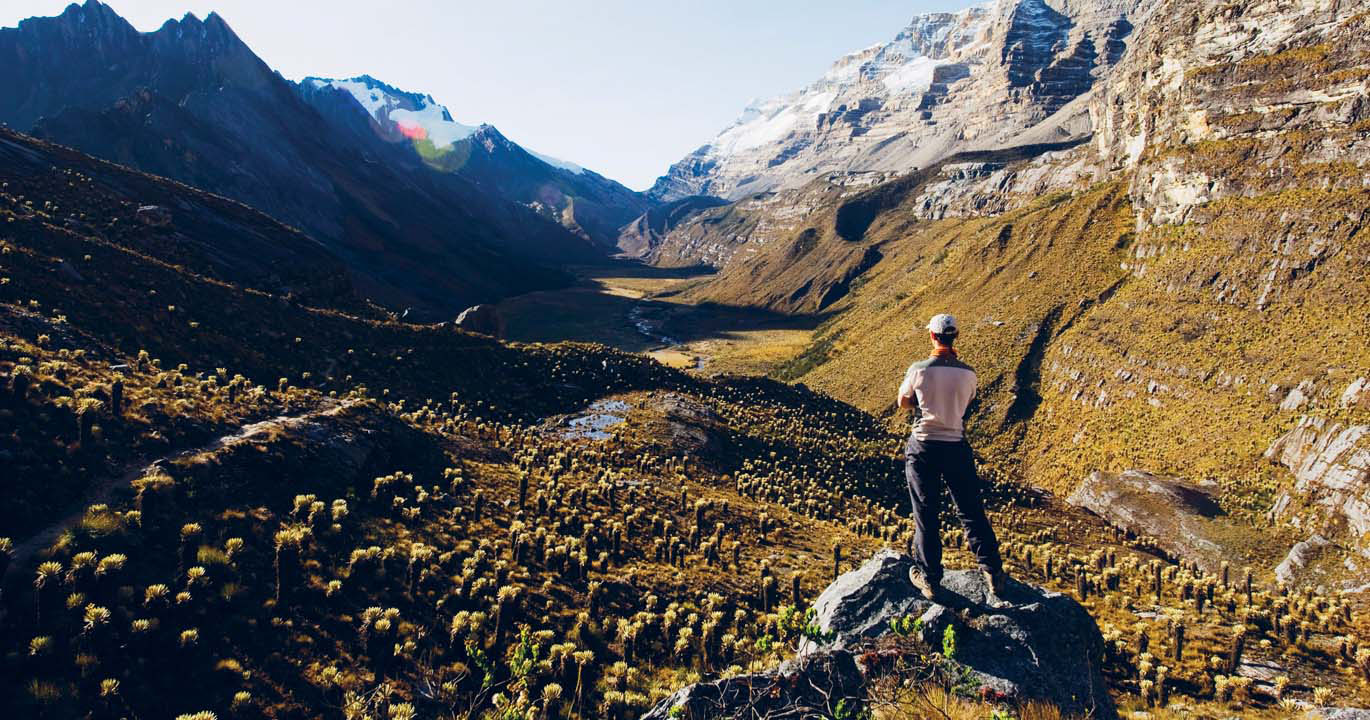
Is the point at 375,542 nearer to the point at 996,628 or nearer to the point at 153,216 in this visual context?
the point at 996,628

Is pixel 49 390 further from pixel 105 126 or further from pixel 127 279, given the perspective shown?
pixel 105 126

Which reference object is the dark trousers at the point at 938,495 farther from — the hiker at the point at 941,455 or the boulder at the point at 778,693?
the boulder at the point at 778,693

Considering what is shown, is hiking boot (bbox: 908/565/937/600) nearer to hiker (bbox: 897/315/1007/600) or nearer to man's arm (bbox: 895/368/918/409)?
hiker (bbox: 897/315/1007/600)

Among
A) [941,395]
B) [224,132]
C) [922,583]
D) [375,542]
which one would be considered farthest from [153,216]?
[224,132]

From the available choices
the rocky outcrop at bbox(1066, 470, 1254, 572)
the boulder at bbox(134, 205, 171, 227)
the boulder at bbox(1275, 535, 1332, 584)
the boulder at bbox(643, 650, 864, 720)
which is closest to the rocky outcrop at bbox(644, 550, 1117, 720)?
the boulder at bbox(643, 650, 864, 720)

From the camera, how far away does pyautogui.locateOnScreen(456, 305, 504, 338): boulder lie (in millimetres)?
62156

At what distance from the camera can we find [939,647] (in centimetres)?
888

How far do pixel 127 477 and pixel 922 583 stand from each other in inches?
613

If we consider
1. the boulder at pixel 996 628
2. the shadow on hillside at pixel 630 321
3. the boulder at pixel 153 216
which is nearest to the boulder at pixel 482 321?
the boulder at pixel 153 216

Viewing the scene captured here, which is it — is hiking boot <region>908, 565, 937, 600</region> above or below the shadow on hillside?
above

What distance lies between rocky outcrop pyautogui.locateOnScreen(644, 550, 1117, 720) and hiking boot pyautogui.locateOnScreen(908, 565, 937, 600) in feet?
0.50

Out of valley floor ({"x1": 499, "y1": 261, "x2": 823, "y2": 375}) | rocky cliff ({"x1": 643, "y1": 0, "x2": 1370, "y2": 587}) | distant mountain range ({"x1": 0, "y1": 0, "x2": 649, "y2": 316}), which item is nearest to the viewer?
rocky cliff ({"x1": 643, "y1": 0, "x2": 1370, "y2": 587})

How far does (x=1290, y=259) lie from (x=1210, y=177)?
17.4m

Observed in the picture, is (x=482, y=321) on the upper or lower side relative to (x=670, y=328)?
upper
